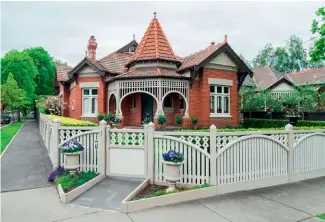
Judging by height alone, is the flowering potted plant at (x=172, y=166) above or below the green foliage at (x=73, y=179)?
above

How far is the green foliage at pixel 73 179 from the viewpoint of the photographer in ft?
18.3

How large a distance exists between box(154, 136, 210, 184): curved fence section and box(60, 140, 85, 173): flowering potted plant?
81.8 inches

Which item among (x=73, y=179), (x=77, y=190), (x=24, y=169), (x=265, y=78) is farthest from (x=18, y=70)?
(x=77, y=190)

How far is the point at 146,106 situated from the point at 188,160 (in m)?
10.4

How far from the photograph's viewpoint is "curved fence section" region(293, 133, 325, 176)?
22.3ft

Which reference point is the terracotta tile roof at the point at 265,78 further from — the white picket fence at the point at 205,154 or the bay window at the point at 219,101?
the white picket fence at the point at 205,154

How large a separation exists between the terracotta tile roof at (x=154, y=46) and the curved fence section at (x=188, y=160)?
32.9ft

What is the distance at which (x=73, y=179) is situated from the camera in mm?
5879

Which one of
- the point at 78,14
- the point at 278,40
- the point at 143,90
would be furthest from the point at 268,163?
the point at 278,40

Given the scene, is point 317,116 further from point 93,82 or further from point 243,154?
point 93,82

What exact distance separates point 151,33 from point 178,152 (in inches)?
518

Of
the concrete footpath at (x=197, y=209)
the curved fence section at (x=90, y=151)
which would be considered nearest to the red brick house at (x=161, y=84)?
the curved fence section at (x=90, y=151)

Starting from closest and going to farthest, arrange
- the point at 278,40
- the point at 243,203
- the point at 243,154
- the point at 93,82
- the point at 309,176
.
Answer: the point at 243,203, the point at 243,154, the point at 309,176, the point at 93,82, the point at 278,40

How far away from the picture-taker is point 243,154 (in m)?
5.91
